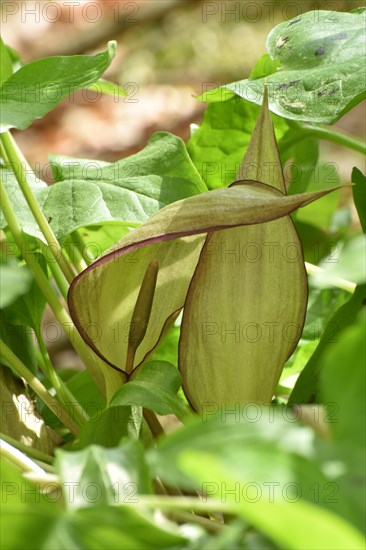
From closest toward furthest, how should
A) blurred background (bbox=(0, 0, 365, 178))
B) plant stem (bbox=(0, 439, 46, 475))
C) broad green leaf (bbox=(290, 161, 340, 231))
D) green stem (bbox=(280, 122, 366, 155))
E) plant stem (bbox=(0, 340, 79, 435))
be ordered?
plant stem (bbox=(0, 439, 46, 475)) < plant stem (bbox=(0, 340, 79, 435)) < green stem (bbox=(280, 122, 366, 155)) < broad green leaf (bbox=(290, 161, 340, 231)) < blurred background (bbox=(0, 0, 365, 178))

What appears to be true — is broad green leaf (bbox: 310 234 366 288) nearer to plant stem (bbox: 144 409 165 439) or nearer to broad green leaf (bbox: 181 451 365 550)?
broad green leaf (bbox: 181 451 365 550)

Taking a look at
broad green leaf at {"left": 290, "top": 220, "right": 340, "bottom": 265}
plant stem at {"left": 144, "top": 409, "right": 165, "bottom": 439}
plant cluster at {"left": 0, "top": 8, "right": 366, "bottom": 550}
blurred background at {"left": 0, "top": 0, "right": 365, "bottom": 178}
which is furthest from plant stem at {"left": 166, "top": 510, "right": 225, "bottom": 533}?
blurred background at {"left": 0, "top": 0, "right": 365, "bottom": 178}

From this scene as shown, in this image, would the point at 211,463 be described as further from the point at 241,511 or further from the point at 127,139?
the point at 127,139

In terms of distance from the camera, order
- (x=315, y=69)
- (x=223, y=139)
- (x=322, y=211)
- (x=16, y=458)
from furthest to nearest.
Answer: (x=322, y=211) → (x=223, y=139) → (x=315, y=69) → (x=16, y=458)

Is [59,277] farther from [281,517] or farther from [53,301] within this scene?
[281,517]

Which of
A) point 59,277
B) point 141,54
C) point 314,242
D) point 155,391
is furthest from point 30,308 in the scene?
point 141,54

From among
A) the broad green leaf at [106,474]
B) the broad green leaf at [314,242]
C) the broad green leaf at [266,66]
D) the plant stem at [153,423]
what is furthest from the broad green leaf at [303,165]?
the broad green leaf at [106,474]

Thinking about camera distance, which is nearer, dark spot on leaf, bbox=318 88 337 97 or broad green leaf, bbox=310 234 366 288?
broad green leaf, bbox=310 234 366 288

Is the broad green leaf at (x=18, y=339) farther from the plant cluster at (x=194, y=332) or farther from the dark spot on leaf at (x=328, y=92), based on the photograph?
the dark spot on leaf at (x=328, y=92)
